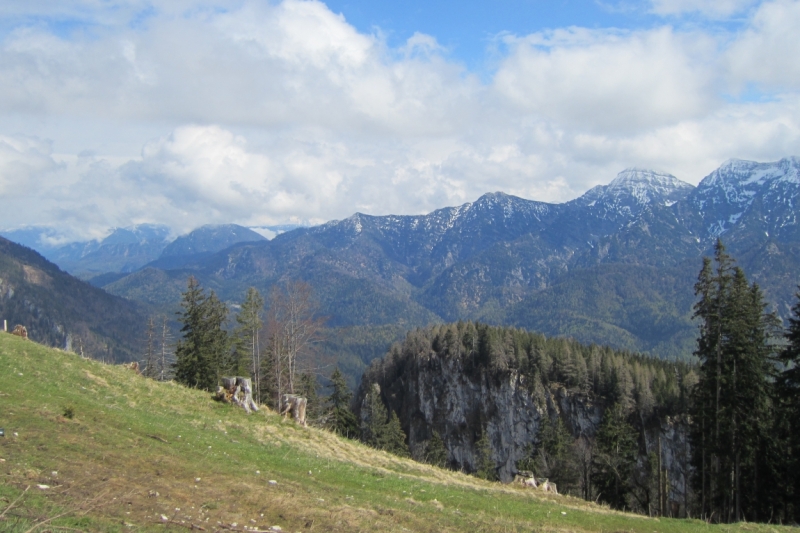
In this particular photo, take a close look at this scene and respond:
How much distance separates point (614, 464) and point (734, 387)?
1812 cm

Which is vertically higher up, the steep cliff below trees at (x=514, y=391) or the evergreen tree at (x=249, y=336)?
the evergreen tree at (x=249, y=336)

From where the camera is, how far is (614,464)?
47.2m

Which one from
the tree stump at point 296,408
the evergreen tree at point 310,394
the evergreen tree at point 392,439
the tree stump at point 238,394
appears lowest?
the evergreen tree at point 392,439

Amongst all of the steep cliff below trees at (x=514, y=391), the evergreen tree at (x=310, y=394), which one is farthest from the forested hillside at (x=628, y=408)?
the evergreen tree at (x=310, y=394)

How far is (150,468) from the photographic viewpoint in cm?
1511

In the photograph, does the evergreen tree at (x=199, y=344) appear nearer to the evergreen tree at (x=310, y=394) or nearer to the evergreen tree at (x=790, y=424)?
the evergreen tree at (x=310, y=394)

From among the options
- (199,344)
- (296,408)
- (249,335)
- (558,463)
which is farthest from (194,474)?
(558,463)

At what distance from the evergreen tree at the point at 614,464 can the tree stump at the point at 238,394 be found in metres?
33.2

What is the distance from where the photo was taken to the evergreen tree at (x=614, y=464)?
1871 inches

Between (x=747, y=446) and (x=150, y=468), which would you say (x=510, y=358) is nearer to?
(x=747, y=446)

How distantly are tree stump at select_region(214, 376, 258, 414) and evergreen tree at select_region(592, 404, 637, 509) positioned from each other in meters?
33.2

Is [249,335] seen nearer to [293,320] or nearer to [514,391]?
[293,320]

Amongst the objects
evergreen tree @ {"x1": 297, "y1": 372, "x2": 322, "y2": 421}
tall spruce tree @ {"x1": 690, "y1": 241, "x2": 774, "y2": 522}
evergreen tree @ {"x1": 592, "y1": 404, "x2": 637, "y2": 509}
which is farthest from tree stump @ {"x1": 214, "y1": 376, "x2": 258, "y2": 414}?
evergreen tree @ {"x1": 297, "y1": 372, "x2": 322, "y2": 421}

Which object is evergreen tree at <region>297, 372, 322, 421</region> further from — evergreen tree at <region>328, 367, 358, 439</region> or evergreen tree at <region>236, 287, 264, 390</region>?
evergreen tree at <region>236, 287, 264, 390</region>
